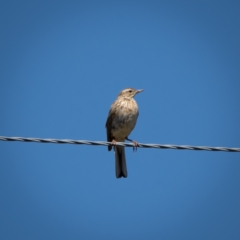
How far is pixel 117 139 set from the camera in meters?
12.6

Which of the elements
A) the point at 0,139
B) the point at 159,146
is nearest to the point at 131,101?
the point at 159,146

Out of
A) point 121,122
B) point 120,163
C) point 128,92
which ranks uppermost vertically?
point 128,92

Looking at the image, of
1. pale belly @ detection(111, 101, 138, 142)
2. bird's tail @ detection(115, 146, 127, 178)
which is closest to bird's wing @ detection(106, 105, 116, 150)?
pale belly @ detection(111, 101, 138, 142)

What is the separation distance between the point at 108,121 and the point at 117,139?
1.51ft

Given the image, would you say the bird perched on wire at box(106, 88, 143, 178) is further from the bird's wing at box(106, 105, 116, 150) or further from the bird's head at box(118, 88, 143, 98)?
the bird's head at box(118, 88, 143, 98)

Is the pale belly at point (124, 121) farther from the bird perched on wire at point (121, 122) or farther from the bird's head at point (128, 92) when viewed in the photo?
the bird's head at point (128, 92)

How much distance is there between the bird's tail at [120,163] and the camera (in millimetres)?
11891

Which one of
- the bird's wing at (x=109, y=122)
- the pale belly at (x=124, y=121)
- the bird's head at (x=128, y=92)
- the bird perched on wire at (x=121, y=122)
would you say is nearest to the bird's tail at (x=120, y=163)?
the bird perched on wire at (x=121, y=122)

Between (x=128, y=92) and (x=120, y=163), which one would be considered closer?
(x=120, y=163)

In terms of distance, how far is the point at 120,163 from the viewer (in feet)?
39.4

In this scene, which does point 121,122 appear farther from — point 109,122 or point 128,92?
point 128,92

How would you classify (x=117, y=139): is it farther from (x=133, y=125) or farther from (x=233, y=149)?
(x=233, y=149)

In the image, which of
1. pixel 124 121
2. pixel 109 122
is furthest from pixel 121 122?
pixel 109 122

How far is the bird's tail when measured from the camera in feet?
39.0
